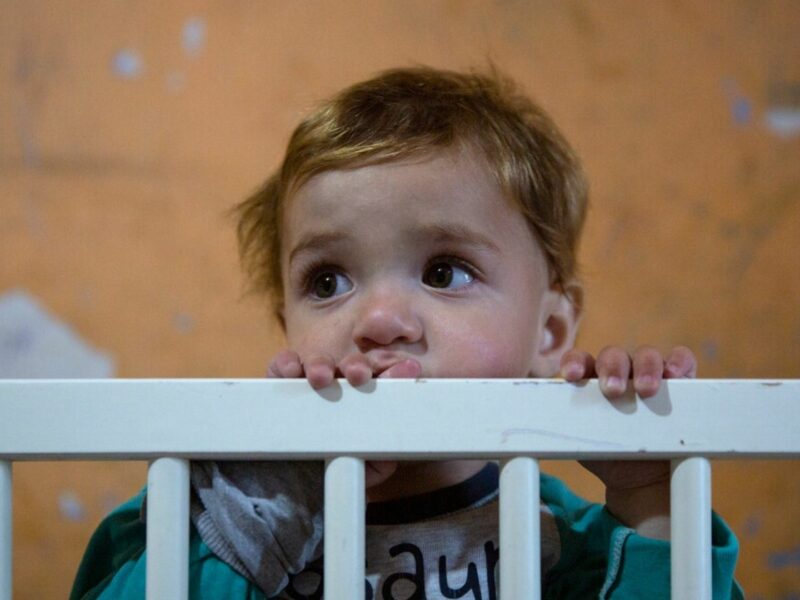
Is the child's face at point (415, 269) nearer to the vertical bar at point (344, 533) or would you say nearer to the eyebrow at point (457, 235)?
the eyebrow at point (457, 235)

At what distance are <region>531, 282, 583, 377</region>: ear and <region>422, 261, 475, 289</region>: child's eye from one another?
4.9 inches

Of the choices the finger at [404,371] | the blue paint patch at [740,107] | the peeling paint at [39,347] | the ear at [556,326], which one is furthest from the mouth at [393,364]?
the blue paint patch at [740,107]

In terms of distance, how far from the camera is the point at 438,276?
70cm

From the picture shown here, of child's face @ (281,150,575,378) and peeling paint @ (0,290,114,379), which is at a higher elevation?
peeling paint @ (0,290,114,379)

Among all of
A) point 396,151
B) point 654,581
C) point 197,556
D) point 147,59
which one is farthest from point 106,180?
point 654,581

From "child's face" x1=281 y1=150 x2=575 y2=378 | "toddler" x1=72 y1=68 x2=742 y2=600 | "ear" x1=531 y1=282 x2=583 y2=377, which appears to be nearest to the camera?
"toddler" x1=72 y1=68 x2=742 y2=600

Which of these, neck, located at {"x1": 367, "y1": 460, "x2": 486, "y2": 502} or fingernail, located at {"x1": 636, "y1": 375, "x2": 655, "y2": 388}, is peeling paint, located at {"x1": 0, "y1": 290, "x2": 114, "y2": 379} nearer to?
neck, located at {"x1": 367, "y1": 460, "x2": 486, "y2": 502}

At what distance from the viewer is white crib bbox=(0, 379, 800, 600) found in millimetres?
443

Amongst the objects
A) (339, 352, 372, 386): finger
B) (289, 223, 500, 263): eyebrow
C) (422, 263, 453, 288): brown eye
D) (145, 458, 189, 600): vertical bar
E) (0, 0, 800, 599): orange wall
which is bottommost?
(145, 458, 189, 600): vertical bar

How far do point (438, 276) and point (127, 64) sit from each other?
0.83 metres

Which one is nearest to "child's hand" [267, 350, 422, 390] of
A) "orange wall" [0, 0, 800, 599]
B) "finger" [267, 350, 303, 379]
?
"finger" [267, 350, 303, 379]

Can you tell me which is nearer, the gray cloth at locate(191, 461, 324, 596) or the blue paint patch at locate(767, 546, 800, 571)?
the gray cloth at locate(191, 461, 324, 596)

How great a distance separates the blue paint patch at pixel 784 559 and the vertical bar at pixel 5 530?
1106mm

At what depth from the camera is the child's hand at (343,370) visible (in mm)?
451
